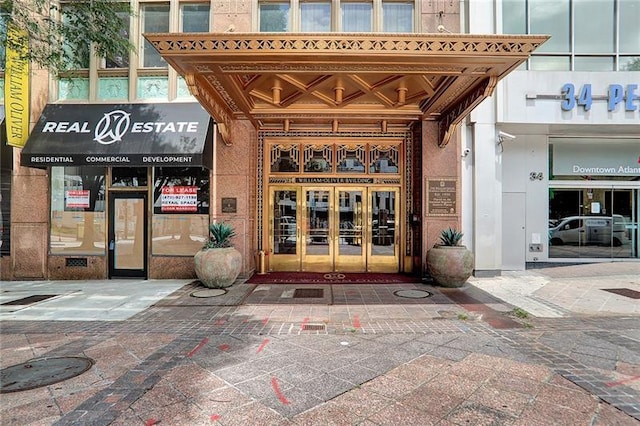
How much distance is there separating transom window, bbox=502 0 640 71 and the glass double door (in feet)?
20.1

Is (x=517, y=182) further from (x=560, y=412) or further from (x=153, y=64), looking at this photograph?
(x=153, y=64)

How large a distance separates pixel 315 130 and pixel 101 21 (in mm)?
5713

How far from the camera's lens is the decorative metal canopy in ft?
17.4

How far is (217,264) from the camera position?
7.69m

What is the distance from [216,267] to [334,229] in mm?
3616

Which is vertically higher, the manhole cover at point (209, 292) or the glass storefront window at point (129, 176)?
the glass storefront window at point (129, 176)

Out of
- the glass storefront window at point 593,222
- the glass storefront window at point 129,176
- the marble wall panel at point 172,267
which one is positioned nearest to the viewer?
the marble wall panel at point 172,267

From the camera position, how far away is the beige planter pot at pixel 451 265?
306 inches

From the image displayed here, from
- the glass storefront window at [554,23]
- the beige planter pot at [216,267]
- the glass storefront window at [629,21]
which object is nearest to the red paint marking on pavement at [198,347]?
the beige planter pot at [216,267]

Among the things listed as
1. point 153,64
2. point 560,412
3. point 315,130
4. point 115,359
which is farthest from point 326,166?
point 560,412

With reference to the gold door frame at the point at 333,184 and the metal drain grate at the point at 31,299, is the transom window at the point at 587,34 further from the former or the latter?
the metal drain grate at the point at 31,299

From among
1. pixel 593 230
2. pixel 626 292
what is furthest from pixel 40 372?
pixel 593 230

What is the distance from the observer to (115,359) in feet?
13.6

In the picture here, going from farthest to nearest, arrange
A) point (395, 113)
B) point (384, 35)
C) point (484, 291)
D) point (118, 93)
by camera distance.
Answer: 1. point (118, 93)
2. point (395, 113)
3. point (484, 291)
4. point (384, 35)
